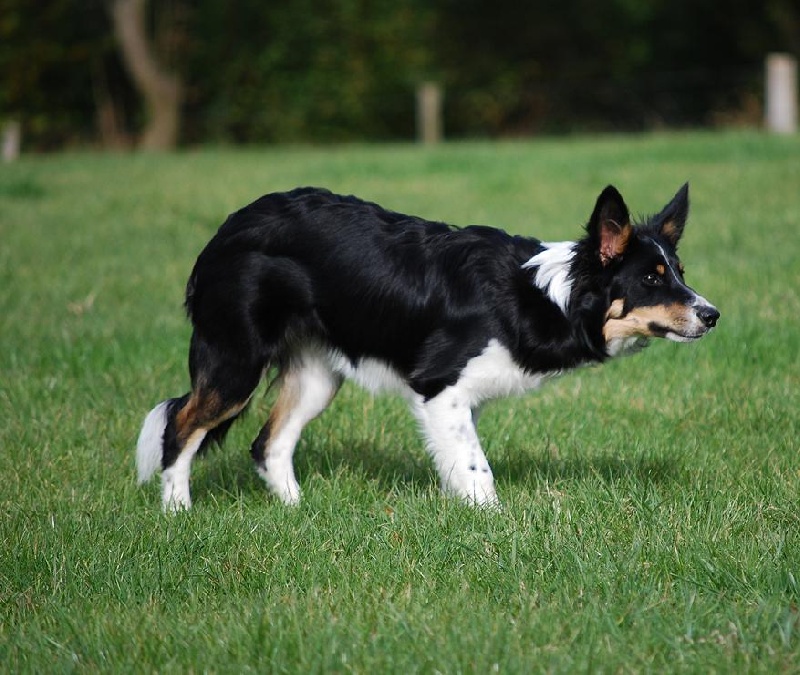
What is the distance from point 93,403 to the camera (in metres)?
→ 6.38

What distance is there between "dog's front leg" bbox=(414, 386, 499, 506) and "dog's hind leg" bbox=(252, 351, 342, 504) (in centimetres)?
65

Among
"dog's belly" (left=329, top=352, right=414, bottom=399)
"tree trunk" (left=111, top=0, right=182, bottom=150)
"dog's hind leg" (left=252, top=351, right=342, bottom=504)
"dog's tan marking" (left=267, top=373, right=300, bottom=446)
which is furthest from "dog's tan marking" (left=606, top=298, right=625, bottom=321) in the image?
"tree trunk" (left=111, top=0, right=182, bottom=150)

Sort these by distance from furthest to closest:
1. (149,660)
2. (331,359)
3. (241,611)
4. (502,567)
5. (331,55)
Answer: (331,55)
(331,359)
(502,567)
(241,611)
(149,660)

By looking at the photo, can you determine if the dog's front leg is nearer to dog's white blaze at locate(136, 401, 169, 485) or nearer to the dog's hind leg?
the dog's hind leg

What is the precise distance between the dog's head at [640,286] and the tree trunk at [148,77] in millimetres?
25966

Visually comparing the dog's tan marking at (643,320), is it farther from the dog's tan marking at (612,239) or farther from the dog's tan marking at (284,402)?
the dog's tan marking at (284,402)

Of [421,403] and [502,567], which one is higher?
[421,403]

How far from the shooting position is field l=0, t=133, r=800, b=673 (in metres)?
3.44

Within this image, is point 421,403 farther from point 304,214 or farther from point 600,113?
point 600,113

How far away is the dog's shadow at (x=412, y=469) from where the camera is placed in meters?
5.09

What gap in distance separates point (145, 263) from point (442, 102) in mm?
23758

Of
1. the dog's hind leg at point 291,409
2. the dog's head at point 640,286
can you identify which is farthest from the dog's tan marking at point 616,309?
the dog's hind leg at point 291,409

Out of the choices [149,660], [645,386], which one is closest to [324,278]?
[149,660]

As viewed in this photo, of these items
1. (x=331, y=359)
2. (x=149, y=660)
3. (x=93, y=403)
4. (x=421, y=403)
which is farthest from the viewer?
(x=93, y=403)
